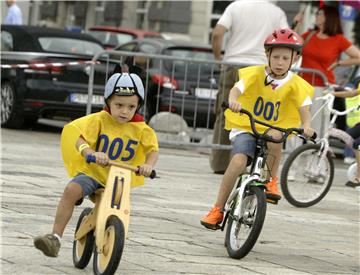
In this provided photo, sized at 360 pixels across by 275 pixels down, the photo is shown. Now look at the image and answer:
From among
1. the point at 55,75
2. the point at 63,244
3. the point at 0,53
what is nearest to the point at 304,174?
the point at 63,244

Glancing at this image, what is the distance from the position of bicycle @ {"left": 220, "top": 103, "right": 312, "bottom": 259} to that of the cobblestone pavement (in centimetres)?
12

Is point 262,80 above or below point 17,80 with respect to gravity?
above

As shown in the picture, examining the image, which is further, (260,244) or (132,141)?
(260,244)

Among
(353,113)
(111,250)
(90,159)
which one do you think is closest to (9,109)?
(353,113)

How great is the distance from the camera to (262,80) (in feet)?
29.5

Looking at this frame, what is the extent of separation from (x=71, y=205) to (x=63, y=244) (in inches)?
34.5

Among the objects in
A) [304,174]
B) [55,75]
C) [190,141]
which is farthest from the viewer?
[55,75]

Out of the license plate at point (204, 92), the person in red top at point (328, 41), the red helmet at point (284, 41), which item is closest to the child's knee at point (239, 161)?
the red helmet at point (284, 41)

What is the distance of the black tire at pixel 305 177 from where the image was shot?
11.9m

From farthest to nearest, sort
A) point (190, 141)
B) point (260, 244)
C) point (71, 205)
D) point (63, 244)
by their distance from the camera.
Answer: point (190, 141)
point (260, 244)
point (63, 244)
point (71, 205)

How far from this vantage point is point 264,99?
905 cm

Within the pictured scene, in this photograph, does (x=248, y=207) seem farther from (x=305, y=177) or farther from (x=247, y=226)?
(x=305, y=177)

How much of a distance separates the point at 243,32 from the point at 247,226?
18.5ft

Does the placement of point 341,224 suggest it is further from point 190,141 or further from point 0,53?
point 0,53
